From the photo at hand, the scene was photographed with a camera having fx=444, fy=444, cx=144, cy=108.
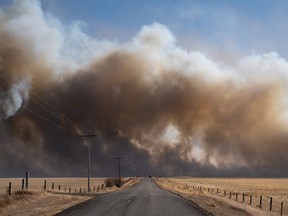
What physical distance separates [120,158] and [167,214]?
153580 millimetres

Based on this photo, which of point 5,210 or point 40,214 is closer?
point 40,214

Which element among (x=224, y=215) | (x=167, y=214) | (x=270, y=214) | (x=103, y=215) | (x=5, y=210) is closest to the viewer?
(x=103, y=215)

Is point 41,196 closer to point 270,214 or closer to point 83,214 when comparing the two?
point 83,214

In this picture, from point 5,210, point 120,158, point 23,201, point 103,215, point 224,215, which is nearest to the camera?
point 103,215

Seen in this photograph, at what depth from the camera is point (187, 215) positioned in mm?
28344

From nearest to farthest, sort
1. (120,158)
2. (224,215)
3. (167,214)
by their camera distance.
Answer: (167,214) → (224,215) → (120,158)

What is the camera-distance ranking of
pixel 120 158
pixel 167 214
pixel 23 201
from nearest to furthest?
pixel 167 214 < pixel 23 201 < pixel 120 158

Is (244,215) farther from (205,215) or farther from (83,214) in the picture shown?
(83,214)

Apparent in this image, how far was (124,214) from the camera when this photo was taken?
27.7 m

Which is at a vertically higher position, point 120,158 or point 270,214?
point 120,158

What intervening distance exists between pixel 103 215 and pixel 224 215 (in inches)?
353

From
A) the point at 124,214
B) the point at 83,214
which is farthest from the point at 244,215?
the point at 83,214

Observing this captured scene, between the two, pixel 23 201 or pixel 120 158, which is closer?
pixel 23 201

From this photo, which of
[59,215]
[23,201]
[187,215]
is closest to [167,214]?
[187,215]
